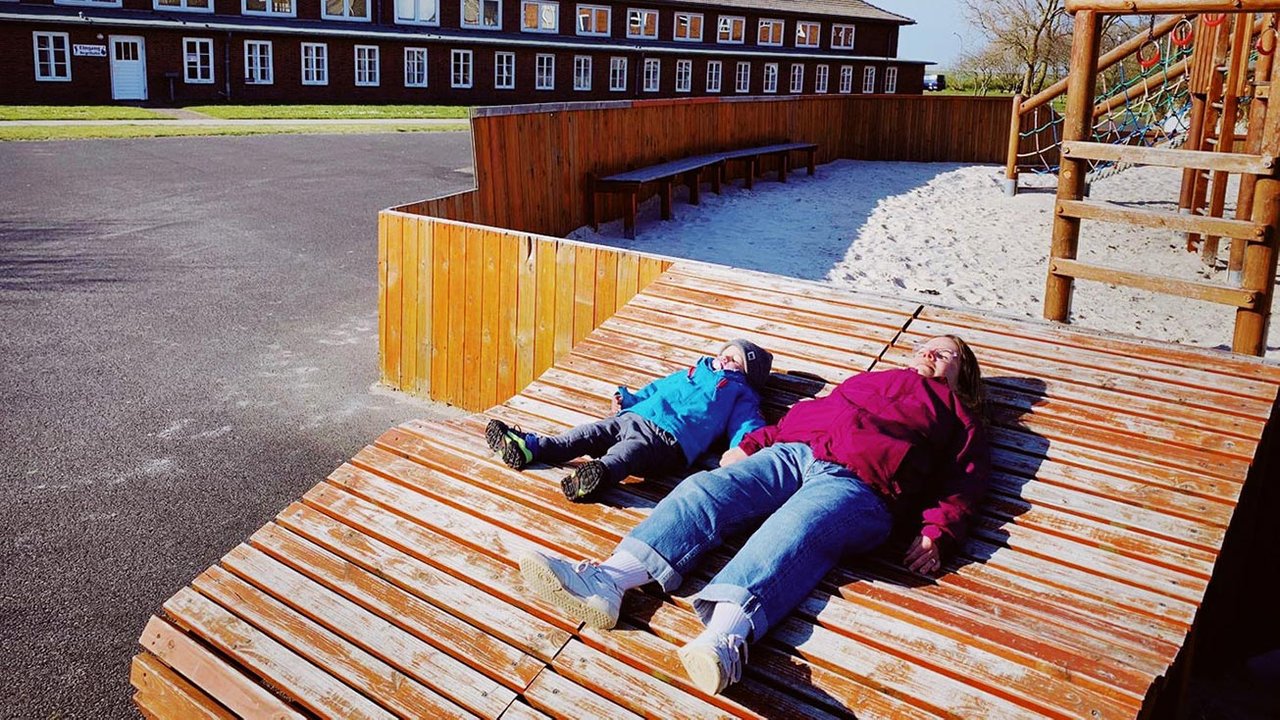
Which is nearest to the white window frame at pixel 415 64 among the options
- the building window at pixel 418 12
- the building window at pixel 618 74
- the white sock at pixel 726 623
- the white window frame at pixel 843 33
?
the building window at pixel 418 12

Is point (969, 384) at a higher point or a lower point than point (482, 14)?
lower

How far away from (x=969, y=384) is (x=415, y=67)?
122 ft

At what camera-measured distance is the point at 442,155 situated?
2303cm

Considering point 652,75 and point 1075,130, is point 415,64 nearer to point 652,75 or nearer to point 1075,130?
point 652,75

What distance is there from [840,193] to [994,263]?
6618mm

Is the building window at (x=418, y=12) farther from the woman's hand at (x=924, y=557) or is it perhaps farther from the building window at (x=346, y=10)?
the woman's hand at (x=924, y=557)

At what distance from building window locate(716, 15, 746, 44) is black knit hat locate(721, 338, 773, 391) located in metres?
44.3

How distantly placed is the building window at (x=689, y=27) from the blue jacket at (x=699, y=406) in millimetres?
43149

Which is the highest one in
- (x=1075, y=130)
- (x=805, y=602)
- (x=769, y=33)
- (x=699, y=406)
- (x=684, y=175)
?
(x=769, y=33)

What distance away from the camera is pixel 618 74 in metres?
44.3

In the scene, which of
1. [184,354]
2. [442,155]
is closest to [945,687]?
[184,354]

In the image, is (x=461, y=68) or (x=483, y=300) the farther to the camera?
(x=461, y=68)

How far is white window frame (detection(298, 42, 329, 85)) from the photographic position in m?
36.8

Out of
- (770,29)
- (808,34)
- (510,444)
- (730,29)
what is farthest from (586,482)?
(808,34)
